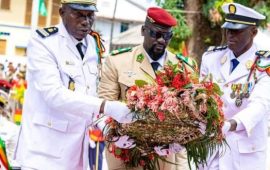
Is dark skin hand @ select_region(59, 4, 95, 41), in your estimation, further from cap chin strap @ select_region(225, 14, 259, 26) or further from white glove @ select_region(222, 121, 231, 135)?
cap chin strap @ select_region(225, 14, 259, 26)

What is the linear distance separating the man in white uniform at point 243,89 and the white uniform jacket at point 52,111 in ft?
4.44

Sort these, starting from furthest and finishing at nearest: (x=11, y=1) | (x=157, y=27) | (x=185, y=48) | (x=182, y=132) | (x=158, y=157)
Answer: (x=11, y=1), (x=185, y=48), (x=157, y=27), (x=158, y=157), (x=182, y=132)

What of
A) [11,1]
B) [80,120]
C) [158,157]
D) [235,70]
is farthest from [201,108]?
[11,1]

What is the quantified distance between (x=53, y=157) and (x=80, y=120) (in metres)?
0.33

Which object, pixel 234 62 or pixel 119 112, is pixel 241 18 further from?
pixel 119 112

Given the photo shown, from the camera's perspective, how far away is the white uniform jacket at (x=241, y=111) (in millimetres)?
6391

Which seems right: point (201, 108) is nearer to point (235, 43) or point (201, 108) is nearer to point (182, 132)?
point (182, 132)

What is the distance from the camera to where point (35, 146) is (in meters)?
5.54

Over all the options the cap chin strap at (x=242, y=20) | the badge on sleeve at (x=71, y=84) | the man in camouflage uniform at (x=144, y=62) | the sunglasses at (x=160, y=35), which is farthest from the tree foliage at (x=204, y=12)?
the badge on sleeve at (x=71, y=84)

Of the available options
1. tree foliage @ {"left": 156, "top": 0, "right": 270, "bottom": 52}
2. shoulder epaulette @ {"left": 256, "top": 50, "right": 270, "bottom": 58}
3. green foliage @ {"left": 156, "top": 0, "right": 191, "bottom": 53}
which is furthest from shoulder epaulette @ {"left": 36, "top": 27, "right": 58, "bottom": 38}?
green foliage @ {"left": 156, "top": 0, "right": 191, "bottom": 53}

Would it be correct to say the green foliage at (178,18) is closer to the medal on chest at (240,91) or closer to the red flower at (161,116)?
the medal on chest at (240,91)

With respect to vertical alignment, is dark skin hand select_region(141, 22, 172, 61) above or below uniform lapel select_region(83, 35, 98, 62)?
above

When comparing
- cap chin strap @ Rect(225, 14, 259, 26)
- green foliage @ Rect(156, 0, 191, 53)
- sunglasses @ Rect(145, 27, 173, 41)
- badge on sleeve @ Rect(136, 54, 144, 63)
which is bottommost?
green foliage @ Rect(156, 0, 191, 53)

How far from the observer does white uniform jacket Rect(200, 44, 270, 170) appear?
21.0 ft
